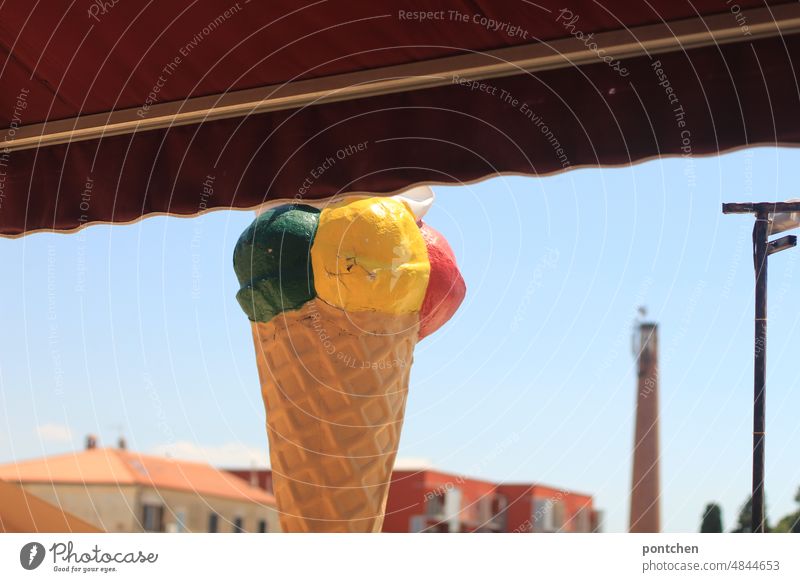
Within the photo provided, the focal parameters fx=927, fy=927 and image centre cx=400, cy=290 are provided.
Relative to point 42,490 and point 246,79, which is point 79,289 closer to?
point 246,79

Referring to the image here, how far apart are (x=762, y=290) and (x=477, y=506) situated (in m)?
0.49

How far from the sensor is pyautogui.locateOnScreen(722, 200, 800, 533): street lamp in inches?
37.4

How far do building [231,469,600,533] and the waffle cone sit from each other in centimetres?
10

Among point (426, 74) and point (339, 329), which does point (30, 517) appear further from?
point (426, 74)

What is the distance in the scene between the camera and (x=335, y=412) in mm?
1183

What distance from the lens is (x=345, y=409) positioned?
3.88 ft

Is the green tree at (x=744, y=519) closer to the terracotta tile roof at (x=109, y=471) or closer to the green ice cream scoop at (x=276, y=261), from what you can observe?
the green ice cream scoop at (x=276, y=261)

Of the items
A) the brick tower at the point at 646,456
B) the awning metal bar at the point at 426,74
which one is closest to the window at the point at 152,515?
the awning metal bar at the point at 426,74

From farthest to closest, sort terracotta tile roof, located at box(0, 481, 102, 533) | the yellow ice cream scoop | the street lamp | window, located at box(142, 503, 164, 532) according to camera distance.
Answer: window, located at box(142, 503, 164, 532)
terracotta tile roof, located at box(0, 481, 102, 533)
the yellow ice cream scoop
the street lamp

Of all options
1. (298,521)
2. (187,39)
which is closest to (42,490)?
(298,521)

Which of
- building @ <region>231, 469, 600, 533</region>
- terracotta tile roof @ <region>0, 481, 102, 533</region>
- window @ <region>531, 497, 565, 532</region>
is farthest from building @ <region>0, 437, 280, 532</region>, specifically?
window @ <region>531, 497, 565, 532</region>

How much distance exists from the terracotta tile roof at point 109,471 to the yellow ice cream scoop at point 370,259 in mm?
882

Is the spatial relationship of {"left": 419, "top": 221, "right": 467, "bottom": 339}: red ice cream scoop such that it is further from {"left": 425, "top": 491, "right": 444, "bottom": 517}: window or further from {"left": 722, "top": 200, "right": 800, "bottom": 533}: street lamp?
{"left": 722, "top": 200, "right": 800, "bottom": 533}: street lamp
